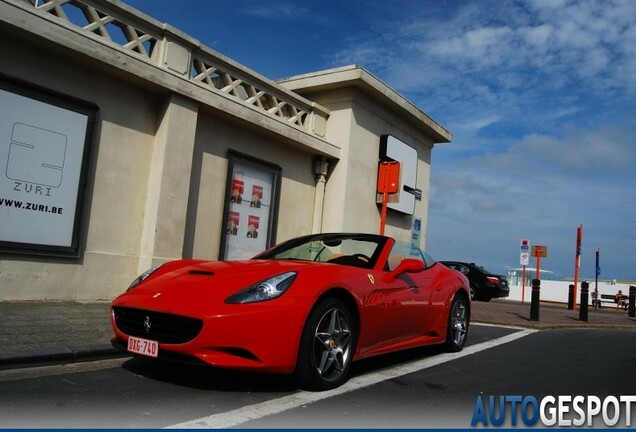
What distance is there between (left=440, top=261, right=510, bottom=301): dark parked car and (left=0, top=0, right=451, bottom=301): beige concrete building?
28.0 ft

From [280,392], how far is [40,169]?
16.9 feet

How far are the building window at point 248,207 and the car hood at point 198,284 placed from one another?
5541mm

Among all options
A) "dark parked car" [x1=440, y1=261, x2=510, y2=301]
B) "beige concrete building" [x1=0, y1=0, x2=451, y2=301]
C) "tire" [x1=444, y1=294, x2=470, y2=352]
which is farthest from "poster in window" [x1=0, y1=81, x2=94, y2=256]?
"dark parked car" [x1=440, y1=261, x2=510, y2=301]

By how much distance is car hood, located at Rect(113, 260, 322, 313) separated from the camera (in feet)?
12.9

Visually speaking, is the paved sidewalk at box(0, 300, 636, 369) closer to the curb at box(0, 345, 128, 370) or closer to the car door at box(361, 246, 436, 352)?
the curb at box(0, 345, 128, 370)

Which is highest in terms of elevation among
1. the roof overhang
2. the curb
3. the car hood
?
the roof overhang

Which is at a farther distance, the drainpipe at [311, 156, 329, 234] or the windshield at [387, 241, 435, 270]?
the drainpipe at [311, 156, 329, 234]

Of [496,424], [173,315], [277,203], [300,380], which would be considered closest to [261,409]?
[300,380]

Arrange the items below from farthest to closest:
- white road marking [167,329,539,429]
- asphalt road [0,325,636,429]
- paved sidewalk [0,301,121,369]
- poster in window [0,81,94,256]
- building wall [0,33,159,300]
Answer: building wall [0,33,159,300] < poster in window [0,81,94,256] < paved sidewalk [0,301,121,369] < asphalt road [0,325,636,429] < white road marking [167,329,539,429]

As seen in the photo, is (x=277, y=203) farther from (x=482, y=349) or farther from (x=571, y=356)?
(x=571, y=356)

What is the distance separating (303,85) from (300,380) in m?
9.84

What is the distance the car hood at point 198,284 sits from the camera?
3.94m

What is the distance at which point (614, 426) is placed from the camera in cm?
374

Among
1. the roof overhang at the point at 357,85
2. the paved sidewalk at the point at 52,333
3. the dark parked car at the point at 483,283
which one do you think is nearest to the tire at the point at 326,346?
the paved sidewalk at the point at 52,333
